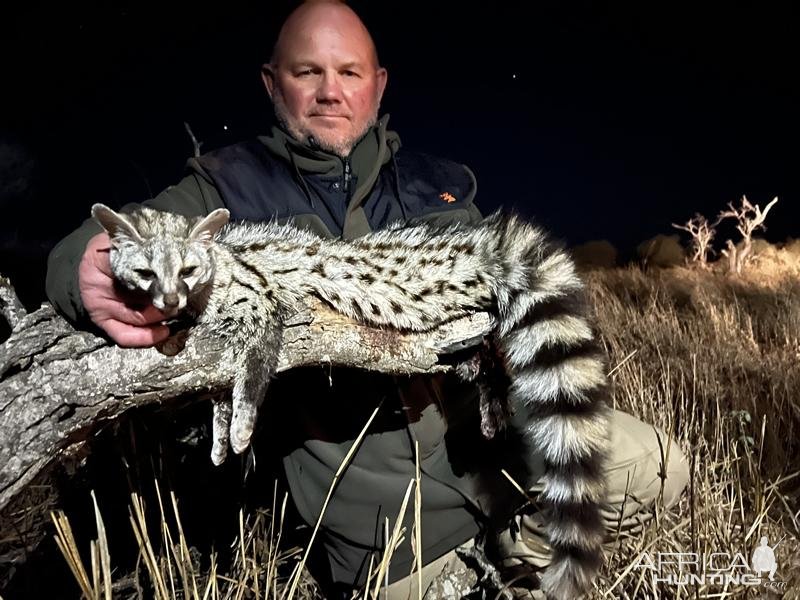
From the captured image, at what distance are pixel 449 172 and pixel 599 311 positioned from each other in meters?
2.68

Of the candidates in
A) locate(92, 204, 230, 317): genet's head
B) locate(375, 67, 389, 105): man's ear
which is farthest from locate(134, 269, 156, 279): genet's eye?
locate(375, 67, 389, 105): man's ear

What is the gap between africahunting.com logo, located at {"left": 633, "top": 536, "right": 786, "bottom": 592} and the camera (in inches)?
52.1

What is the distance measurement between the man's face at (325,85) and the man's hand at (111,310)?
1.03m

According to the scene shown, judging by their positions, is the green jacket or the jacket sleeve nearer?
the jacket sleeve

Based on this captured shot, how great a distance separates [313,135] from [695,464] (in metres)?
1.75

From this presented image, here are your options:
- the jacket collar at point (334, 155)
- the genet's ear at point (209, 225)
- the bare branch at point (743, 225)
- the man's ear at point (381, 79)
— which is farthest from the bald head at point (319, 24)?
the bare branch at point (743, 225)

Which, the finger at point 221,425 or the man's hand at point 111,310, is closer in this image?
the man's hand at point 111,310

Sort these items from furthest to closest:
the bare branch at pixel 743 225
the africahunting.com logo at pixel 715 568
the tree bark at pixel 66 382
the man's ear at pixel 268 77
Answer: the bare branch at pixel 743 225 → the man's ear at pixel 268 77 → the africahunting.com logo at pixel 715 568 → the tree bark at pixel 66 382

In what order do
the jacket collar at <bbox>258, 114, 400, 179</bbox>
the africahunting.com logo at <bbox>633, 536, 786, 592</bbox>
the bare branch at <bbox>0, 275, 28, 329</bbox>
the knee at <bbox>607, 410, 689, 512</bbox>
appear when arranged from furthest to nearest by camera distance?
1. the jacket collar at <bbox>258, 114, 400, 179</bbox>
2. the knee at <bbox>607, 410, 689, 512</bbox>
3. the africahunting.com logo at <bbox>633, 536, 786, 592</bbox>
4. the bare branch at <bbox>0, 275, 28, 329</bbox>

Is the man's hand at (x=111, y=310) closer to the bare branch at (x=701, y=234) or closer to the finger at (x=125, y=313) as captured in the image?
the finger at (x=125, y=313)

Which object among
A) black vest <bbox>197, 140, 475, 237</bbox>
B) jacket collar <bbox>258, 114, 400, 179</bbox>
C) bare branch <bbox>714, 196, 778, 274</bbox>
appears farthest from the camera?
bare branch <bbox>714, 196, 778, 274</bbox>

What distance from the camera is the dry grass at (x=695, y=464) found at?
143 centimetres

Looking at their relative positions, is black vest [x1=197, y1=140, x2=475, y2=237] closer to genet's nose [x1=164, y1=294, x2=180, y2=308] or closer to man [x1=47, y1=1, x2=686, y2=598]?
man [x1=47, y1=1, x2=686, y2=598]

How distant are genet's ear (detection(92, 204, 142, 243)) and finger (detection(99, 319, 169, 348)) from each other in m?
0.21
